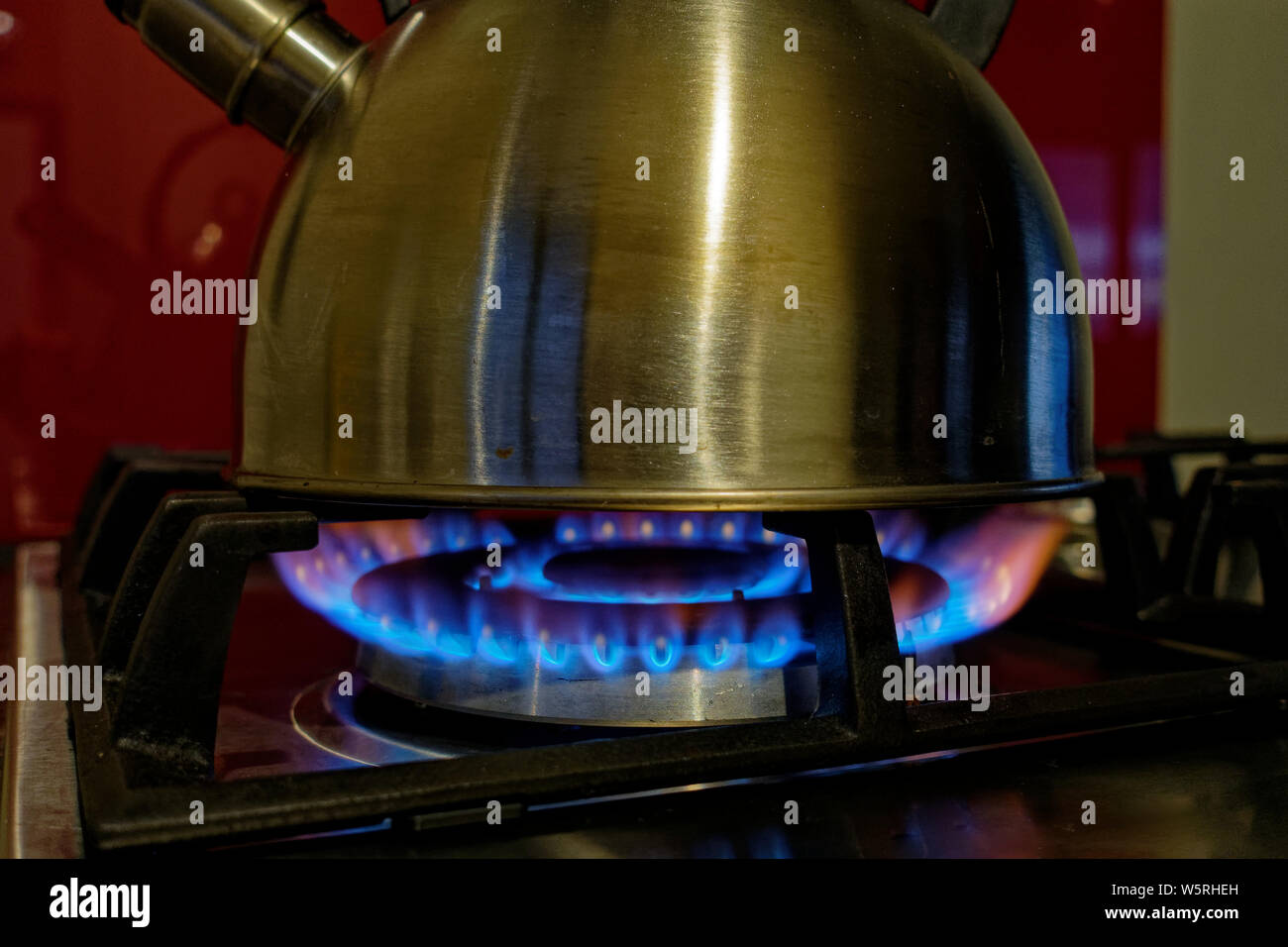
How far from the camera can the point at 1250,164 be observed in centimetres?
135

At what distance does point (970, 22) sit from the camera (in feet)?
2.20

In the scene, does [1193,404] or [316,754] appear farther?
[1193,404]

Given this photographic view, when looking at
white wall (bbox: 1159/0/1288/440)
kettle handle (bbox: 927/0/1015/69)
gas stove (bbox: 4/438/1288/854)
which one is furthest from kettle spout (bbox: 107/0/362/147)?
white wall (bbox: 1159/0/1288/440)

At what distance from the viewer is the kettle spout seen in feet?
1.96

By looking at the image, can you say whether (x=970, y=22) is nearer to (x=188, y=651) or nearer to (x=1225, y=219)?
(x=188, y=651)

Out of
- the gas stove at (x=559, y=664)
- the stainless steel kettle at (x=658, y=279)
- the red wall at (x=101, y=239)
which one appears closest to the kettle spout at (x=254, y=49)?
the stainless steel kettle at (x=658, y=279)

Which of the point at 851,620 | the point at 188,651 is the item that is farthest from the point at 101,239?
the point at 851,620

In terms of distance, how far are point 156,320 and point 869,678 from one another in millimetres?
899

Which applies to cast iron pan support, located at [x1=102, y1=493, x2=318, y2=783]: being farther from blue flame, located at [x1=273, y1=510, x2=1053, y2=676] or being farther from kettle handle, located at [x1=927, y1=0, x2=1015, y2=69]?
kettle handle, located at [x1=927, y1=0, x2=1015, y2=69]

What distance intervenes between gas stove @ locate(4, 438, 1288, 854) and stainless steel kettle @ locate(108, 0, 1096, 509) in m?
0.05

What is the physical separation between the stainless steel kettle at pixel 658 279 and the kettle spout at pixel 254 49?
0.04m
